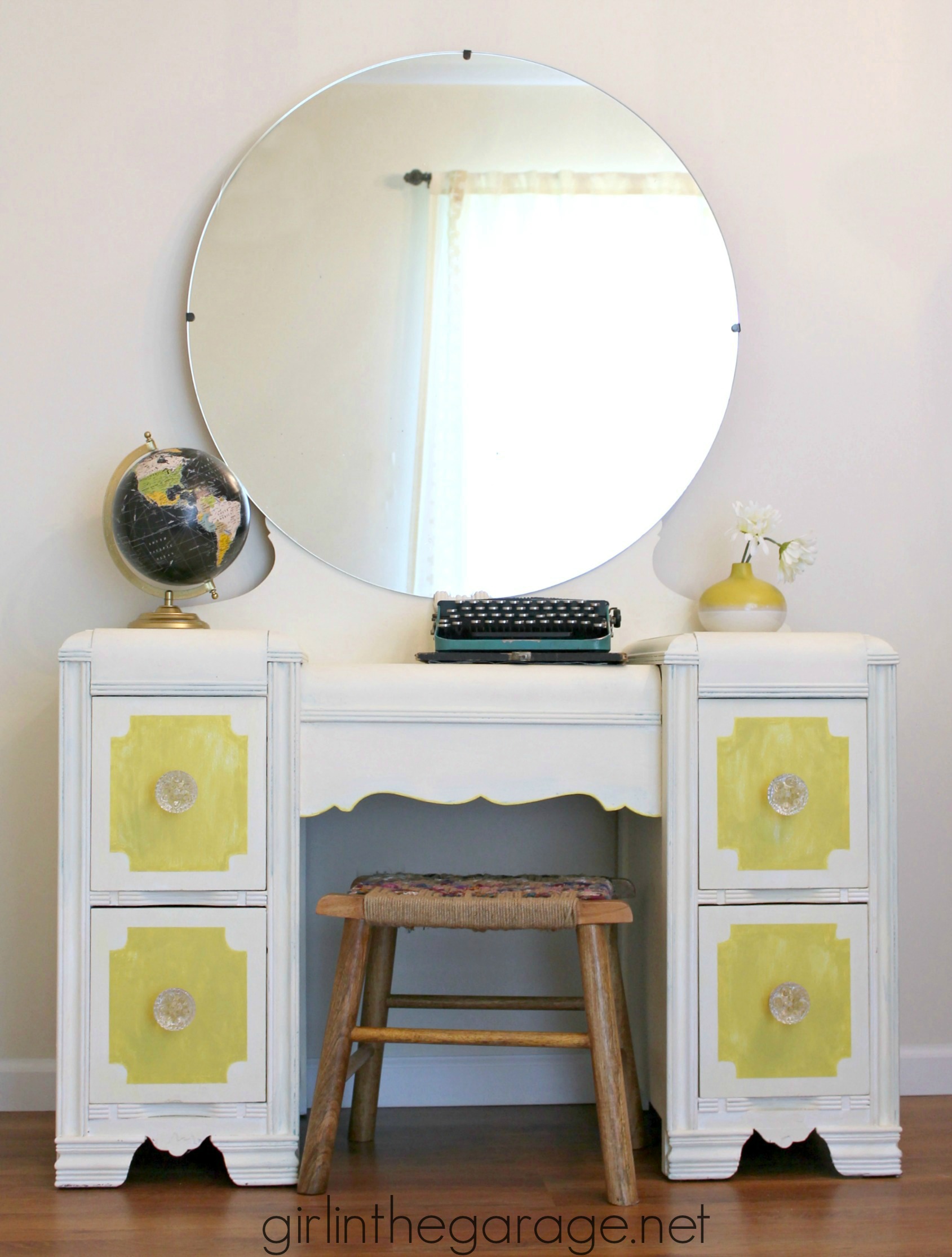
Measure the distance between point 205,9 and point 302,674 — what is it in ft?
4.29

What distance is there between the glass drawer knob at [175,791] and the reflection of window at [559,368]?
0.61m

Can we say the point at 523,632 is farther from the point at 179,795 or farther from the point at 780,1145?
the point at 780,1145

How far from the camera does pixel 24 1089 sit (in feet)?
6.57

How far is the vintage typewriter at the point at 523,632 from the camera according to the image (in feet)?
5.72

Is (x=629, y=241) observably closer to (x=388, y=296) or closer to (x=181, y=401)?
(x=388, y=296)

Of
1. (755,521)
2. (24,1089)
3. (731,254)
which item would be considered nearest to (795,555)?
(755,521)

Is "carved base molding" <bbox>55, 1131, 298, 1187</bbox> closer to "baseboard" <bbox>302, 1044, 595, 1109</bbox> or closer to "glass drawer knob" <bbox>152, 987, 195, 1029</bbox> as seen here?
"glass drawer knob" <bbox>152, 987, 195, 1029</bbox>

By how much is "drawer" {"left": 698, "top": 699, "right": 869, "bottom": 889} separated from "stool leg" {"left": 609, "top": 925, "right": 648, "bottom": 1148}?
10.0 inches

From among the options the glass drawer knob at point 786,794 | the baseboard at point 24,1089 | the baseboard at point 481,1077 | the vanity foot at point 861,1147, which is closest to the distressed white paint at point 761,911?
the vanity foot at point 861,1147

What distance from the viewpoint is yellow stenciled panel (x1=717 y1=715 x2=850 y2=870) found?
165 centimetres

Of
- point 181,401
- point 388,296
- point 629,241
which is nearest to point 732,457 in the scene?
point 629,241

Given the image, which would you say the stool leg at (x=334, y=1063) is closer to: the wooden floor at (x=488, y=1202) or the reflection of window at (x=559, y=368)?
the wooden floor at (x=488, y=1202)

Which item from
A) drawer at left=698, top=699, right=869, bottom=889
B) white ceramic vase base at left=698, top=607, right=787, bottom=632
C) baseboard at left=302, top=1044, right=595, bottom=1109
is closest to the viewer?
drawer at left=698, top=699, right=869, bottom=889
